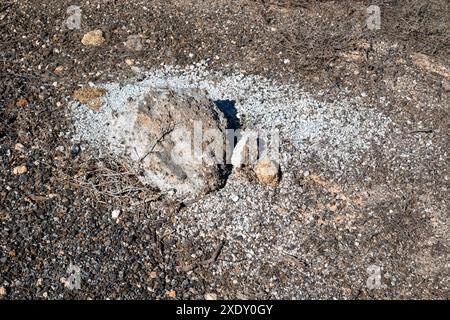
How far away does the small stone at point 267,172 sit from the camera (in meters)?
4.02

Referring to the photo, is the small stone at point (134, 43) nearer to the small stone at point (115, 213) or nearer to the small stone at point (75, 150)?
the small stone at point (75, 150)

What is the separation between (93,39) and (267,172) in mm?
2235

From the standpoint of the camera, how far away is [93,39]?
5.10 metres

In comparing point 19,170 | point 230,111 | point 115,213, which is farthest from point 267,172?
point 19,170

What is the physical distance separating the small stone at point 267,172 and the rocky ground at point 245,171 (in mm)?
85

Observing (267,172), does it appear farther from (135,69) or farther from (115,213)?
(135,69)

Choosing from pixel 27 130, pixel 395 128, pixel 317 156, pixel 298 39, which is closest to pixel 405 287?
pixel 317 156

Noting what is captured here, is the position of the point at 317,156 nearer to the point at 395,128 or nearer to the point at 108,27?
the point at 395,128

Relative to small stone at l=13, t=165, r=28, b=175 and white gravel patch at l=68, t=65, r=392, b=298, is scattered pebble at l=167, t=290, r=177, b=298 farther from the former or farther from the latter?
small stone at l=13, t=165, r=28, b=175

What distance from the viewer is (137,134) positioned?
12.7 feet

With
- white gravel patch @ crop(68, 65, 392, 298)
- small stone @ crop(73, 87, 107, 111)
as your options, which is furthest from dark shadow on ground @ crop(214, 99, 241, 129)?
small stone @ crop(73, 87, 107, 111)

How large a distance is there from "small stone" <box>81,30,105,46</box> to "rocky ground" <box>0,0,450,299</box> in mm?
15

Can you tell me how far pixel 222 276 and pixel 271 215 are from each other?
1.97 feet

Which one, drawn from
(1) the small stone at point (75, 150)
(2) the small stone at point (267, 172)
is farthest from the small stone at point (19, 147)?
(2) the small stone at point (267, 172)
